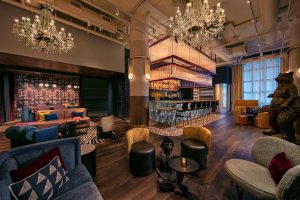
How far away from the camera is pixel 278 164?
64.4 inches

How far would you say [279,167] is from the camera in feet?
5.28

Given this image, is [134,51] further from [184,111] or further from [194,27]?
[184,111]

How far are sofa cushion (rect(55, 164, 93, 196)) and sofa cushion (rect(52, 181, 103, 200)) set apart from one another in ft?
0.25

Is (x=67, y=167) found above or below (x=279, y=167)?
below

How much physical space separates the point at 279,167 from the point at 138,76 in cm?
472

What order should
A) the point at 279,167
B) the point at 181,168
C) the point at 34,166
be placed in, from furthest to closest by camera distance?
the point at 181,168 → the point at 279,167 → the point at 34,166

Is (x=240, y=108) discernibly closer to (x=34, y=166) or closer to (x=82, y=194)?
(x=82, y=194)

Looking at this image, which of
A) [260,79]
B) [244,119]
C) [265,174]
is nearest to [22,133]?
[265,174]

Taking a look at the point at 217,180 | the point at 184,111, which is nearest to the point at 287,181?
the point at 217,180

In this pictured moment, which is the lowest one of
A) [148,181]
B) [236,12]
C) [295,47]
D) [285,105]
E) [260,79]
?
[148,181]

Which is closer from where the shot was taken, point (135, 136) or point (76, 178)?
point (76, 178)

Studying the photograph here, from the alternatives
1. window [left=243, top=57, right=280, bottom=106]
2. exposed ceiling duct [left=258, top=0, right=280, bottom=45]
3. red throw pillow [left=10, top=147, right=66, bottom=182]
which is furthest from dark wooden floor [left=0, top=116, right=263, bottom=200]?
window [left=243, top=57, right=280, bottom=106]

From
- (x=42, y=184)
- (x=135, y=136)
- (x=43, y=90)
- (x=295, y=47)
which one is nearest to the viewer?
(x=42, y=184)

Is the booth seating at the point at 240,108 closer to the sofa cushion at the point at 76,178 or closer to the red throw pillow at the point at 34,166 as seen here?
the sofa cushion at the point at 76,178
